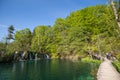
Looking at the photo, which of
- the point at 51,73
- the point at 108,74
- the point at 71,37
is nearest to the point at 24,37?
the point at 71,37

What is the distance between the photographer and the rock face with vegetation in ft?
135

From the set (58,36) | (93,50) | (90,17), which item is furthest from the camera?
(58,36)

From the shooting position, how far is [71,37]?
5219cm

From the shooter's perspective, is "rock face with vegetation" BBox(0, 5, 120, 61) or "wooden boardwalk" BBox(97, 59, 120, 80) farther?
"rock face with vegetation" BBox(0, 5, 120, 61)

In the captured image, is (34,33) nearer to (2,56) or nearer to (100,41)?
(2,56)

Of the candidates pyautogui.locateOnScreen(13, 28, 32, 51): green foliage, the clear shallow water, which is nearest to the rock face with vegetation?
pyautogui.locateOnScreen(13, 28, 32, 51): green foliage

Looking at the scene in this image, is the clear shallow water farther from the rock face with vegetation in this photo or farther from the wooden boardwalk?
the rock face with vegetation

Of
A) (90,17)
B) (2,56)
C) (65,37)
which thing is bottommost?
A: (2,56)

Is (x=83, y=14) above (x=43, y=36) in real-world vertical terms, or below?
above

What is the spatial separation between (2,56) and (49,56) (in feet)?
89.8

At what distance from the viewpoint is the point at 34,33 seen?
230 ft

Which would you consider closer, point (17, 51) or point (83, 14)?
point (17, 51)

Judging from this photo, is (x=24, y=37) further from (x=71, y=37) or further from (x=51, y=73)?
(x=51, y=73)

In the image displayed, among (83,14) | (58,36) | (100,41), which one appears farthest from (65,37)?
(100,41)
